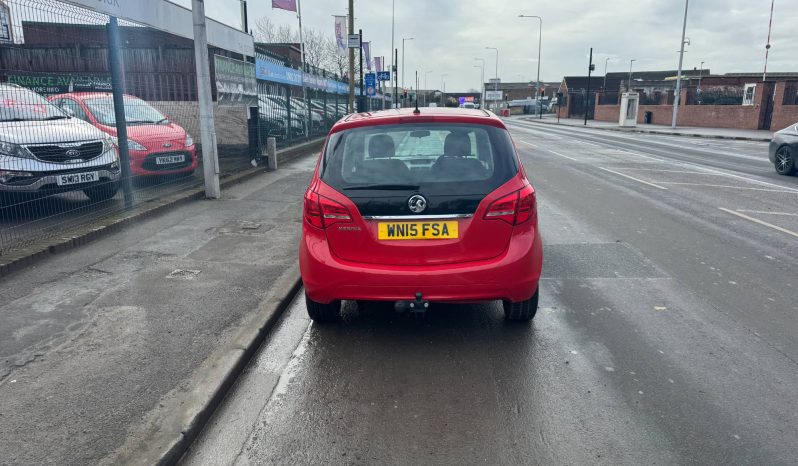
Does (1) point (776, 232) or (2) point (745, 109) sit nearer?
(1) point (776, 232)

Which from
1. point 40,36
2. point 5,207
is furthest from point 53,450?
point 40,36

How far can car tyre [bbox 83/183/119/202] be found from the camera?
312 inches

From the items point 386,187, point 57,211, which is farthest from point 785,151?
point 57,211

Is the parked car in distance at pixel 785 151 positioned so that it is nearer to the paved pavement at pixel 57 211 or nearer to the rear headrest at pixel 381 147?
the rear headrest at pixel 381 147

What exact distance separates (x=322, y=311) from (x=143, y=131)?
633 centimetres

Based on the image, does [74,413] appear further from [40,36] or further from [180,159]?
[180,159]

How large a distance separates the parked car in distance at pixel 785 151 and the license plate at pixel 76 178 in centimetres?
1493

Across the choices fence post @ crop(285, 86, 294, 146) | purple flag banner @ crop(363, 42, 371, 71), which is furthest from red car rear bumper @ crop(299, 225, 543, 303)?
purple flag banner @ crop(363, 42, 371, 71)

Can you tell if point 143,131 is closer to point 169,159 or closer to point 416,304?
point 169,159

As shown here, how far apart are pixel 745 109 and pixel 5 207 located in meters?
43.0

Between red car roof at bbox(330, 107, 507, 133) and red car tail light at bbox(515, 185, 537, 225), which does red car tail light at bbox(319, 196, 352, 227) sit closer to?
red car roof at bbox(330, 107, 507, 133)

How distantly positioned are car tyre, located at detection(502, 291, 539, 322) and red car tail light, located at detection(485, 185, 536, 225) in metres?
0.72

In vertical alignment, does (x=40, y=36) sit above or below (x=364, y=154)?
above

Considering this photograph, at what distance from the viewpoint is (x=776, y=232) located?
787cm
